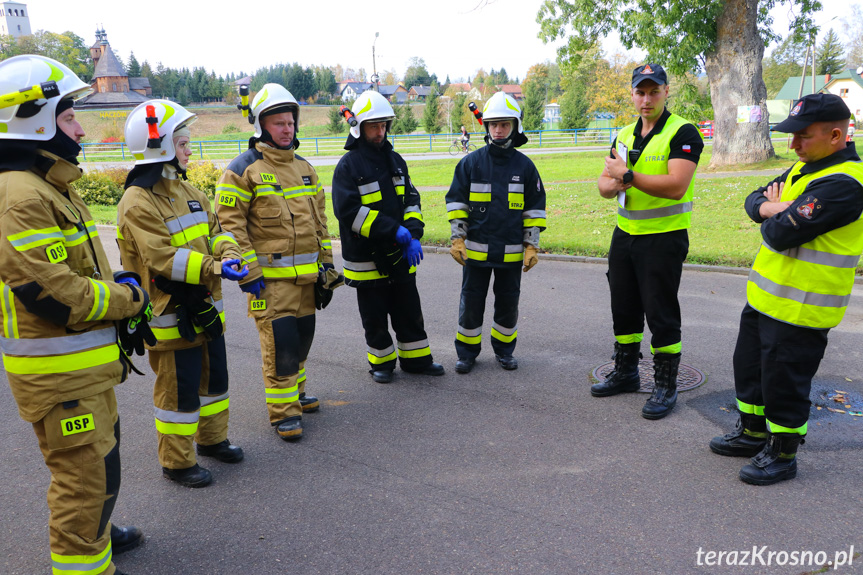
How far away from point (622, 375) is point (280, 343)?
8.59 feet

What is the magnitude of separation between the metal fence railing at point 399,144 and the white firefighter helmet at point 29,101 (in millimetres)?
31239

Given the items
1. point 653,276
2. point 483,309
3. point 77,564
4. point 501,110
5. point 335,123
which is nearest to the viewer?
point 77,564

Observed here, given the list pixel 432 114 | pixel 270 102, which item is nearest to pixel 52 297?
pixel 270 102

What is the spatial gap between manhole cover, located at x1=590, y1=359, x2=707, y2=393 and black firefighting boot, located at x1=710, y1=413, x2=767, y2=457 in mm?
996

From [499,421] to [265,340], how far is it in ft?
5.72

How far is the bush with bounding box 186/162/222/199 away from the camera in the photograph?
17.2m

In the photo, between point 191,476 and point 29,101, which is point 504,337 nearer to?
point 191,476

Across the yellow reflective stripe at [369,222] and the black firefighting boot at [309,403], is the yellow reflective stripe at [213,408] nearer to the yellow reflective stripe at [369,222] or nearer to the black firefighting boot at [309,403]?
the black firefighting boot at [309,403]

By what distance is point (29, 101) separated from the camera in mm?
2564

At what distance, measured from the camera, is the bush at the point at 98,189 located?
57.4ft

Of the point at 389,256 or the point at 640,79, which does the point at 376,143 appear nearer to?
the point at 389,256

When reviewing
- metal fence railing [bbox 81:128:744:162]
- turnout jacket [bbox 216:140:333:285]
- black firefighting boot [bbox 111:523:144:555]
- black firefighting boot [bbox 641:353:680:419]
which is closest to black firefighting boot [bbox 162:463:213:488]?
black firefighting boot [bbox 111:523:144:555]

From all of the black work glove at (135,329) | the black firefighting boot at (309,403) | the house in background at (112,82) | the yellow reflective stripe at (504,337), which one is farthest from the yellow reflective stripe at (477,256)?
the house in background at (112,82)

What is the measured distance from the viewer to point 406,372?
223 inches
